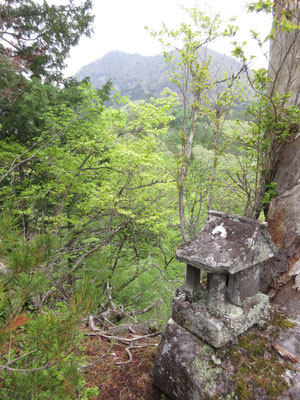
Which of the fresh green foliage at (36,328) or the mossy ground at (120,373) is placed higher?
the fresh green foliage at (36,328)

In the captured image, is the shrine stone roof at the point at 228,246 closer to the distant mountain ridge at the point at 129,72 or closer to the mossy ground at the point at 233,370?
the mossy ground at the point at 233,370

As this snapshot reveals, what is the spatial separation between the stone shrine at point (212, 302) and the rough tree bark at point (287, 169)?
64 cm

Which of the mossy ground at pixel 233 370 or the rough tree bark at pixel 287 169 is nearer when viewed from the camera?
the mossy ground at pixel 233 370

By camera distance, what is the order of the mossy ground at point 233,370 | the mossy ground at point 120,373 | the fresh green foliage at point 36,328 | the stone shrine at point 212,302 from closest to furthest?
the fresh green foliage at point 36,328, the mossy ground at point 233,370, the stone shrine at point 212,302, the mossy ground at point 120,373

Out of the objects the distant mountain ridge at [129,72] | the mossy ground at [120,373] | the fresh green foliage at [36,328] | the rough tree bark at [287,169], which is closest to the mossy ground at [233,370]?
the mossy ground at [120,373]

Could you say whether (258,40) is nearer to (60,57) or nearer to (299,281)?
(299,281)

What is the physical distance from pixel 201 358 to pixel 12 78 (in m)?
6.84

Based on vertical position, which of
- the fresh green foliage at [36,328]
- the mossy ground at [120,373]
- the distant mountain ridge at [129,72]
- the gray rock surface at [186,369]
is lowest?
the mossy ground at [120,373]

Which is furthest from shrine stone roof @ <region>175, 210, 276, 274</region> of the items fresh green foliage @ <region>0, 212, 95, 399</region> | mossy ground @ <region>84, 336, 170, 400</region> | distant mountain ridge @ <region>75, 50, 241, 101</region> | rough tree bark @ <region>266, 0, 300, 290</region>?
distant mountain ridge @ <region>75, 50, 241, 101</region>

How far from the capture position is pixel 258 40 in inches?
85.5

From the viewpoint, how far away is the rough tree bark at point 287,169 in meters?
2.37

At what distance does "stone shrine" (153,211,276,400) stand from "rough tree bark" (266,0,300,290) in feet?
2.09

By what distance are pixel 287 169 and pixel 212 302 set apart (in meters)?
1.82

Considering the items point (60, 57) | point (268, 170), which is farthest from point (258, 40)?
point (60, 57)
